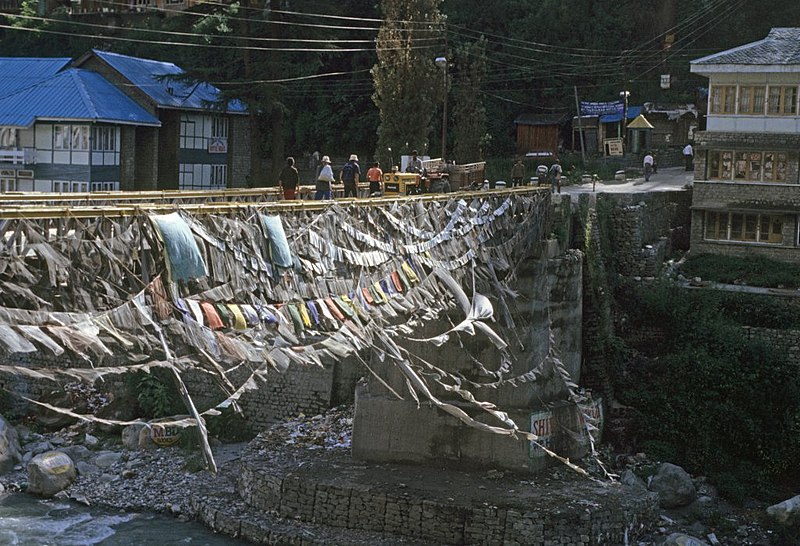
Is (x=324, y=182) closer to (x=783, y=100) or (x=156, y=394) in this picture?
(x=156, y=394)

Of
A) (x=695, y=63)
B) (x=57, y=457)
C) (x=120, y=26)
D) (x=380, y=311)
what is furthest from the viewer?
(x=120, y=26)

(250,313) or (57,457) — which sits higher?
(250,313)

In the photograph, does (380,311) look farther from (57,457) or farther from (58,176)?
(58,176)

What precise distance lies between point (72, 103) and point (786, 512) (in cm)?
2560

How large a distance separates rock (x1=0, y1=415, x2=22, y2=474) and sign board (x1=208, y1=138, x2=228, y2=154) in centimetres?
1897

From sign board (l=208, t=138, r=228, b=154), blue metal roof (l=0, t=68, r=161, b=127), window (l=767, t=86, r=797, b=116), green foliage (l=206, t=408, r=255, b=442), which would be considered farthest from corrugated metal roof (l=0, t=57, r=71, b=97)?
window (l=767, t=86, r=797, b=116)

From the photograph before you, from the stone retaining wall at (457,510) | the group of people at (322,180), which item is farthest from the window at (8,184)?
the stone retaining wall at (457,510)

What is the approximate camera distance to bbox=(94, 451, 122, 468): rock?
1043 inches

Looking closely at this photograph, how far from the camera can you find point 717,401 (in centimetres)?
2717

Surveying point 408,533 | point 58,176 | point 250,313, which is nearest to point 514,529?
point 408,533

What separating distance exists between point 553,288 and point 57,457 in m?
11.2

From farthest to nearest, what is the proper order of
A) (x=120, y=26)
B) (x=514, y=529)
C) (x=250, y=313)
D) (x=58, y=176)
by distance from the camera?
(x=120, y=26), (x=58, y=176), (x=514, y=529), (x=250, y=313)

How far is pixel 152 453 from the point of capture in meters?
27.1

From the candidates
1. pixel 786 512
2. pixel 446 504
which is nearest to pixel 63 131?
pixel 446 504
